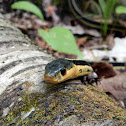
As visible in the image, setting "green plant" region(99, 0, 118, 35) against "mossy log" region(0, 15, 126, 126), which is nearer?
"mossy log" region(0, 15, 126, 126)

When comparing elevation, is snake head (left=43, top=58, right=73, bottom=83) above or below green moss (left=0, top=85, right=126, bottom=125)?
above

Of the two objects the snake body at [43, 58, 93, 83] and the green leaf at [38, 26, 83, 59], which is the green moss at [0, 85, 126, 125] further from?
the green leaf at [38, 26, 83, 59]

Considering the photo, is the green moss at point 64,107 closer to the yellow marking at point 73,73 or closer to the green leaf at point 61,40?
the yellow marking at point 73,73

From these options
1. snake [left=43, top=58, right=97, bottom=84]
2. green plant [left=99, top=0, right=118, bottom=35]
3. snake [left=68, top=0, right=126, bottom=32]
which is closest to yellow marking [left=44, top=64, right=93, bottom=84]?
snake [left=43, top=58, right=97, bottom=84]

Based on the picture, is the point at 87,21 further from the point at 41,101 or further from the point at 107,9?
the point at 41,101

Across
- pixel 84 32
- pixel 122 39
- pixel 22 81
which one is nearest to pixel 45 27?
pixel 84 32

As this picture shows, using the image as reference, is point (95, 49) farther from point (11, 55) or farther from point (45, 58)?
point (11, 55)

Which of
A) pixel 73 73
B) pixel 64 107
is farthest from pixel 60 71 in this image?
pixel 64 107
